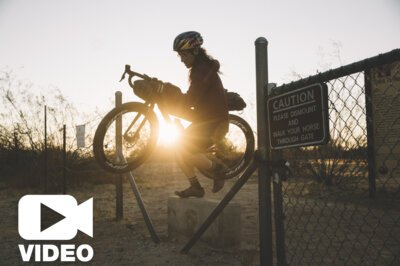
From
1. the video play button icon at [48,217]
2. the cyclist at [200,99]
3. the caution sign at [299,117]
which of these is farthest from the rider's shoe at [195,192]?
the video play button icon at [48,217]

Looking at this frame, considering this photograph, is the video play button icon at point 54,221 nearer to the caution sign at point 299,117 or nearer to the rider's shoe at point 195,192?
the rider's shoe at point 195,192

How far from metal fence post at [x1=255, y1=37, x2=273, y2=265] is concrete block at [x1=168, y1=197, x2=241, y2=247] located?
1.68 meters

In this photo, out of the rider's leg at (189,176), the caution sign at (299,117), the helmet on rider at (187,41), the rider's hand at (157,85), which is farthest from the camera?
the rider's leg at (189,176)

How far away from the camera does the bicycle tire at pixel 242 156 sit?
4070 millimetres

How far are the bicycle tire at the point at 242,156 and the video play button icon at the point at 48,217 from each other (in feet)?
10.8

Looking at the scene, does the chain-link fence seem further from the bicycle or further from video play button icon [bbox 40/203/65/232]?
video play button icon [bbox 40/203/65/232]

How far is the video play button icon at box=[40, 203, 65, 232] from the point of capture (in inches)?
225

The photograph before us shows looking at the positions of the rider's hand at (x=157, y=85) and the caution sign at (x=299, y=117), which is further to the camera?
the rider's hand at (x=157, y=85)

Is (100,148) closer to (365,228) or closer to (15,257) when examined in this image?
(15,257)

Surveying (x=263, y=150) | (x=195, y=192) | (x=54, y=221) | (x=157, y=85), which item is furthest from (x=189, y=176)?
(x=54, y=221)

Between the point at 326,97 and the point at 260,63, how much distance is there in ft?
2.30

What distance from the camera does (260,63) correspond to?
100.0 inches

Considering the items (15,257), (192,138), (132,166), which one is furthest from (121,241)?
(192,138)

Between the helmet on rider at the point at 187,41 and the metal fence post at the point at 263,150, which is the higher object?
the helmet on rider at the point at 187,41
